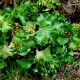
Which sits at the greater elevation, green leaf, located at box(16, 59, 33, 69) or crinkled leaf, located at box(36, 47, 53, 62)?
crinkled leaf, located at box(36, 47, 53, 62)

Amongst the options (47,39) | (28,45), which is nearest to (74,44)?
(47,39)

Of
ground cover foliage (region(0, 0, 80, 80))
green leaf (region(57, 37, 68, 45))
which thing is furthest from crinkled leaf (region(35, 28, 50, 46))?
green leaf (region(57, 37, 68, 45))

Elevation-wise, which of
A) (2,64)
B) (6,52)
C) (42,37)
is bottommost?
(2,64)

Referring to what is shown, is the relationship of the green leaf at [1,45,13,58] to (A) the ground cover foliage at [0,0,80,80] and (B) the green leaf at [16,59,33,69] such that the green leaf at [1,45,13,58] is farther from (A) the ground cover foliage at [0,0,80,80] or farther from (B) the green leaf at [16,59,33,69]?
(B) the green leaf at [16,59,33,69]

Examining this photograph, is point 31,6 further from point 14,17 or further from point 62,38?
point 62,38

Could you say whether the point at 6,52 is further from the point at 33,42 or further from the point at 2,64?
the point at 33,42

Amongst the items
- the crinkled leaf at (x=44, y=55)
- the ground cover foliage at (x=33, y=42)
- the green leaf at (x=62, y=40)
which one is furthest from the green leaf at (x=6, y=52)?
the green leaf at (x=62, y=40)

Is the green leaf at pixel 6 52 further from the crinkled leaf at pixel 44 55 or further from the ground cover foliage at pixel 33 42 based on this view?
the crinkled leaf at pixel 44 55

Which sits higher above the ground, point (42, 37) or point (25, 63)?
point (42, 37)

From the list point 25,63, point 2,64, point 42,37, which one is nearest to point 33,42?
point 42,37
